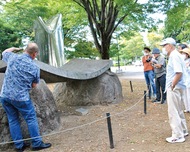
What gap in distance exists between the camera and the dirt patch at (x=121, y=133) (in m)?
3.81

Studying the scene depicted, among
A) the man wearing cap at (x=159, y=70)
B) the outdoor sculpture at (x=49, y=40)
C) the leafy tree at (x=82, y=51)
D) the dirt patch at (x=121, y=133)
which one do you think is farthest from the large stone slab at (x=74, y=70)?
the leafy tree at (x=82, y=51)

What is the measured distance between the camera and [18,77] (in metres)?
3.69

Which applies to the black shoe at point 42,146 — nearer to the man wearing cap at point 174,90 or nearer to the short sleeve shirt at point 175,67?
the man wearing cap at point 174,90

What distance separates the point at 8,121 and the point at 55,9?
10.8 metres

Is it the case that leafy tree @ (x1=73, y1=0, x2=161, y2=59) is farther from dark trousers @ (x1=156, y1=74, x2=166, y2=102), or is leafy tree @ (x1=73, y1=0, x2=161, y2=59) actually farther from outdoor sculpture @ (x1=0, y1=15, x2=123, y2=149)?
dark trousers @ (x1=156, y1=74, x2=166, y2=102)

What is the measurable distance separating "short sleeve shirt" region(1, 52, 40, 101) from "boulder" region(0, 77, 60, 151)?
622 millimetres

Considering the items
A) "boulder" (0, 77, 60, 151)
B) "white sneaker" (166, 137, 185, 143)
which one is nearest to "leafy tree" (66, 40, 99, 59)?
"boulder" (0, 77, 60, 151)

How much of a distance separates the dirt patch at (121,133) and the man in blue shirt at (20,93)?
→ 479mm

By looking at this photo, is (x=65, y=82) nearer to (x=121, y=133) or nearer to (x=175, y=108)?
(x=121, y=133)

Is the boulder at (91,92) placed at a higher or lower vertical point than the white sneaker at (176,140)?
higher

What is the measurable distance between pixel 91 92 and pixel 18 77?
3845 millimetres

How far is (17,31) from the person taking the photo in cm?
1969

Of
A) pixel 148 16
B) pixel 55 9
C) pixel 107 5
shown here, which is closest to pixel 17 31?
pixel 55 9

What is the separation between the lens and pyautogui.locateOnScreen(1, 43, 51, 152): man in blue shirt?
3.67 metres
